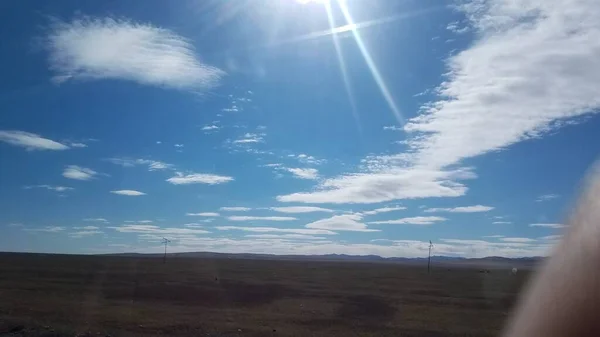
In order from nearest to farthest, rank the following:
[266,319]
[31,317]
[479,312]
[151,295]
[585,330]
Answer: [585,330]
[31,317]
[266,319]
[479,312]
[151,295]

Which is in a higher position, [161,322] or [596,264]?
[596,264]

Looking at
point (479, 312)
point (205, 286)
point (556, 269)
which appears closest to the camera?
point (556, 269)

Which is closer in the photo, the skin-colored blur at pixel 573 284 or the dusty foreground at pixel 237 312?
the skin-colored blur at pixel 573 284

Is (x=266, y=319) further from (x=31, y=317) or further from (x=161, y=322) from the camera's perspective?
(x=31, y=317)

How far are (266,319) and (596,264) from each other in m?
27.0

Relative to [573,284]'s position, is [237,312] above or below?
below

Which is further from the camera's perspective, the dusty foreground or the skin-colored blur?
the dusty foreground

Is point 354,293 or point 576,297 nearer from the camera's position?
point 576,297

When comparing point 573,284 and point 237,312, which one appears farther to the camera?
point 237,312

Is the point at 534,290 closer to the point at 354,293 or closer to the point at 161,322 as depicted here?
the point at 161,322

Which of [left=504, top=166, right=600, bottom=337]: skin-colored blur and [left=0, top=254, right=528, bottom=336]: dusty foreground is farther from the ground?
[left=504, top=166, right=600, bottom=337]: skin-colored blur

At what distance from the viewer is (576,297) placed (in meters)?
4.07

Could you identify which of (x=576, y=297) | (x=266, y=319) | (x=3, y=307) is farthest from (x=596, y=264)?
(x=3, y=307)

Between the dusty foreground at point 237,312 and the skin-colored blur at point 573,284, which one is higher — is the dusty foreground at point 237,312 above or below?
below
